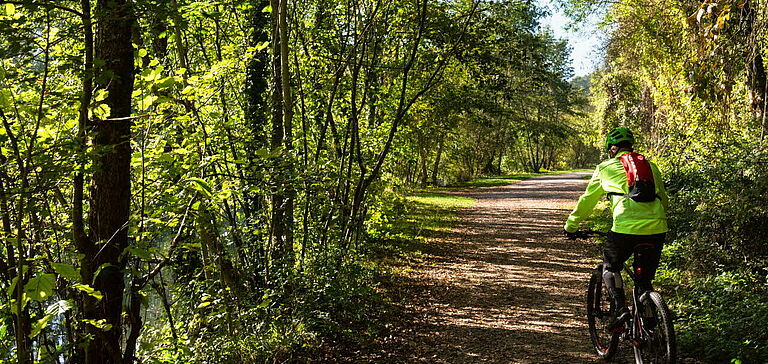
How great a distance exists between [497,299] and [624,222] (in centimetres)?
423

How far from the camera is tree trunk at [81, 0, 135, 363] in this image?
3.79 meters

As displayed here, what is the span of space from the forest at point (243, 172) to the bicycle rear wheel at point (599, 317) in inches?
27.3

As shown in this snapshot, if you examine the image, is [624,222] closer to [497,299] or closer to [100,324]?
[100,324]

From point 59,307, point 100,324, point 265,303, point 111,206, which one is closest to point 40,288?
point 59,307

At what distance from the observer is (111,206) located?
3.93m

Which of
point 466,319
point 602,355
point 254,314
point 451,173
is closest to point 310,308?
point 254,314

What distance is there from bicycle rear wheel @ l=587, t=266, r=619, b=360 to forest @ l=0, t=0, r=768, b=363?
69cm

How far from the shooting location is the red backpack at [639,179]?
444cm

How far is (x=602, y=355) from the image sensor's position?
5.60 meters

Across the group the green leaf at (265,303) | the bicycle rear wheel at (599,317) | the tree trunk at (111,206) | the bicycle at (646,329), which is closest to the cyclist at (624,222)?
the bicycle at (646,329)

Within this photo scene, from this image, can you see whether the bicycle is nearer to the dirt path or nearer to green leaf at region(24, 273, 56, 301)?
the dirt path

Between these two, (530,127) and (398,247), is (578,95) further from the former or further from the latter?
(398,247)

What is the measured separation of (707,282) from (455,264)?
530 centimetres

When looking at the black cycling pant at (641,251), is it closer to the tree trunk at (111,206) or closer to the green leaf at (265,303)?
the green leaf at (265,303)
